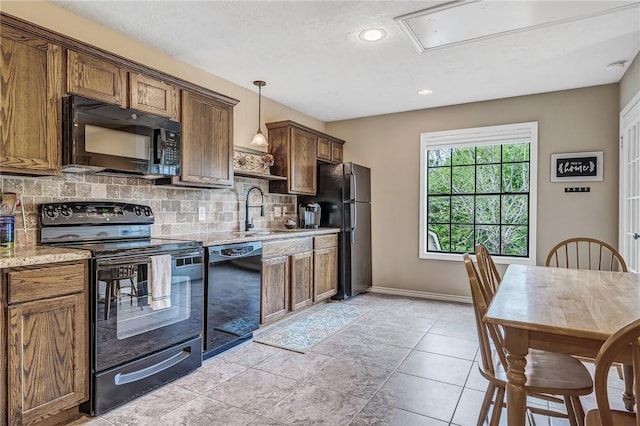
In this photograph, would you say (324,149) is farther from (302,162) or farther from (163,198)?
(163,198)

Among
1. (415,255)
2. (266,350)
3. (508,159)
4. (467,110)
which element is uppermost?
(467,110)

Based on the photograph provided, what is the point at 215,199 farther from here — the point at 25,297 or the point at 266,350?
the point at 25,297

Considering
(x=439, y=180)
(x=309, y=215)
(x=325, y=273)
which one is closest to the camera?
(x=325, y=273)

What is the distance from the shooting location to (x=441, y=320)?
12.6 ft

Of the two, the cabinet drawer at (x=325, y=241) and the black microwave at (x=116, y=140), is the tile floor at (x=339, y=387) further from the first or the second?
the black microwave at (x=116, y=140)

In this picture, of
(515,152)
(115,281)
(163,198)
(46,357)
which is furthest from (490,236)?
(46,357)

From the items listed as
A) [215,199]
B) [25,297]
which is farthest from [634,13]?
[25,297]

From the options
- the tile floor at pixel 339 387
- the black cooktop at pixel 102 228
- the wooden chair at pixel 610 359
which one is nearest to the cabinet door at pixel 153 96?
the black cooktop at pixel 102 228

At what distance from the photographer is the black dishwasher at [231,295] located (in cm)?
284

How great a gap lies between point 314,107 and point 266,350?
3.07 metres

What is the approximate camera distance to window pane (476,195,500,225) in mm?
4586

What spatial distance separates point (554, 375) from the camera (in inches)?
63.4

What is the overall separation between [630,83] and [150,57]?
13.8 ft

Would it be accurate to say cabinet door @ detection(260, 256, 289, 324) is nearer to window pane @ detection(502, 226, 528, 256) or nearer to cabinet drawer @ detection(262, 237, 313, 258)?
cabinet drawer @ detection(262, 237, 313, 258)
